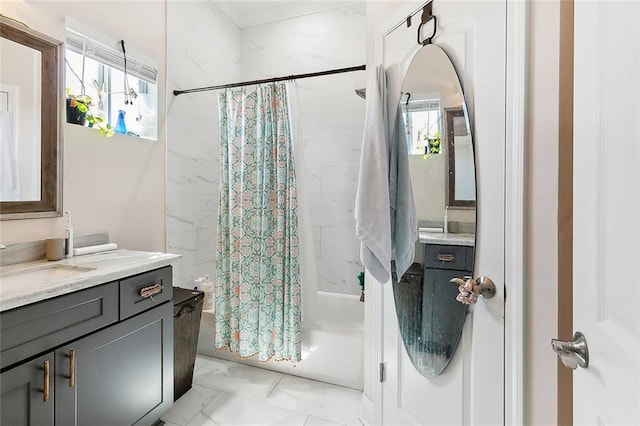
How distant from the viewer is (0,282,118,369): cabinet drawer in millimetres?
937

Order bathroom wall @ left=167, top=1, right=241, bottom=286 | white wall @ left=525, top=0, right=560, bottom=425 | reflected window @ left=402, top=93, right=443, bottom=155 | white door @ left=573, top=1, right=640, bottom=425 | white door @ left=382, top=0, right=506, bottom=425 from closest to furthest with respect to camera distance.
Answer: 1. white door @ left=573, top=1, right=640, bottom=425
2. white wall @ left=525, top=0, right=560, bottom=425
3. white door @ left=382, top=0, right=506, bottom=425
4. reflected window @ left=402, top=93, right=443, bottom=155
5. bathroom wall @ left=167, top=1, right=241, bottom=286

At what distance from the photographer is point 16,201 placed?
1.39 metres

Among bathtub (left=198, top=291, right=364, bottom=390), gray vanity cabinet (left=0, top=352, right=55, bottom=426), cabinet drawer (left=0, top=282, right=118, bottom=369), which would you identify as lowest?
bathtub (left=198, top=291, right=364, bottom=390)

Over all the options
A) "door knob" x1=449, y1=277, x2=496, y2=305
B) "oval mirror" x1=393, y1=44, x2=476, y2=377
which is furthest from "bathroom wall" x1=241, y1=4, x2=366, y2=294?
"door knob" x1=449, y1=277, x2=496, y2=305

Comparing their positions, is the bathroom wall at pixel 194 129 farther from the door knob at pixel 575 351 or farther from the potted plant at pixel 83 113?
the door knob at pixel 575 351

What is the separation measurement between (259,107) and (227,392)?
1837mm

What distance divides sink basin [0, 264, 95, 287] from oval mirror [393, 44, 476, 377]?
142 centimetres

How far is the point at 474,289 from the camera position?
0.96 metres

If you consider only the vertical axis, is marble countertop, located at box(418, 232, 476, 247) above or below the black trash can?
above

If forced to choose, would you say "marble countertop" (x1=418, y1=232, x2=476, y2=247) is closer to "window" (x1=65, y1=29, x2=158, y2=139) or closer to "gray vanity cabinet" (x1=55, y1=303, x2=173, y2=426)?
"gray vanity cabinet" (x1=55, y1=303, x2=173, y2=426)

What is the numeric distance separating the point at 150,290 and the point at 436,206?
135 centimetres

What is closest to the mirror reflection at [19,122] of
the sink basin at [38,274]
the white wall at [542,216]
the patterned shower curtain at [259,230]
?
the sink basin at [38,274]

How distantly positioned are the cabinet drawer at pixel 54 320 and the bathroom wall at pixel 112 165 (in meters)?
0.61

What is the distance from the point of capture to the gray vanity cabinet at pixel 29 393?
3.05 feet
